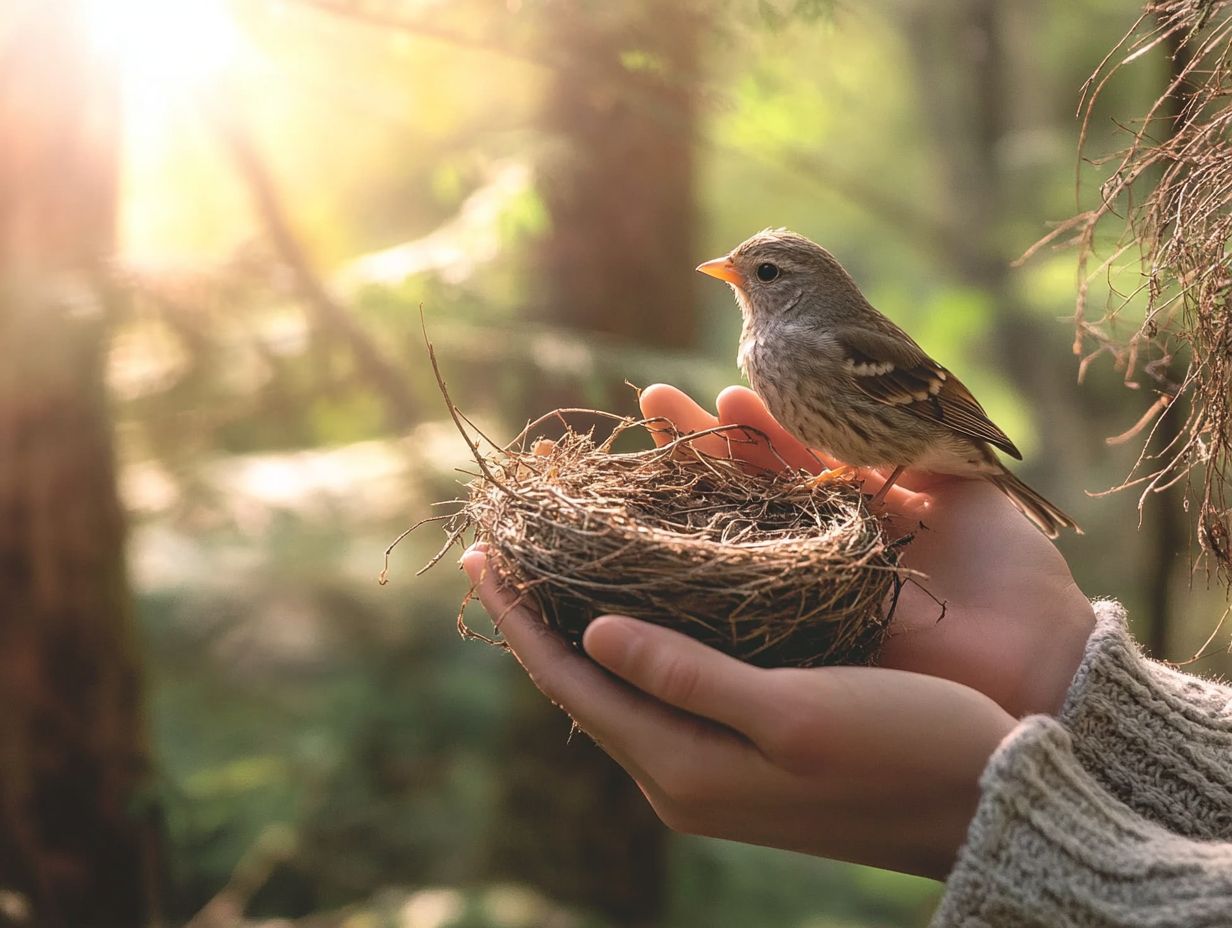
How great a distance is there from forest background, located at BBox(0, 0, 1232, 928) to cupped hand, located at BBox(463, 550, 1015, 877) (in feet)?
3.52

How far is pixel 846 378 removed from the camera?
3588 mm

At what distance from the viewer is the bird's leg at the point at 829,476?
318 cm

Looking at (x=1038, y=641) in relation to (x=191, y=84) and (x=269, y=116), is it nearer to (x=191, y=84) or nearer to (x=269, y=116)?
(x=191, y=84)

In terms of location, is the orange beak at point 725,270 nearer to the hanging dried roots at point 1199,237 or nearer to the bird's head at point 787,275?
the bird's head at point 787,275

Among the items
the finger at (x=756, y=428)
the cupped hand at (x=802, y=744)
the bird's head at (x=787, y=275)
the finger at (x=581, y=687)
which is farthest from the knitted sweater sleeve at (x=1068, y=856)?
the bird's head at (x=787, y=275)

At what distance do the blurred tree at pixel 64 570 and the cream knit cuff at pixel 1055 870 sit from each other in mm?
3466

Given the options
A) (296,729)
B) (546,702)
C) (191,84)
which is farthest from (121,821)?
(191,84)

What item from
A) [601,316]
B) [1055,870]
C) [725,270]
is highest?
[725,270]

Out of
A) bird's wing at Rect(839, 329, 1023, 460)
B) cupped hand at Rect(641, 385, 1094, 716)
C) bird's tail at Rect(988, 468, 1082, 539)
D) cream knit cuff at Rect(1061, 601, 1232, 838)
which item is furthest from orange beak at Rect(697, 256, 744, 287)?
cream knit cuff at Rect(1061, 601, 1232, 838)

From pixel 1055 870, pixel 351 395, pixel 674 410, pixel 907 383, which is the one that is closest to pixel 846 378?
pixel 907 383

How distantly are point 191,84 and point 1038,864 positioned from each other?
15.1 ft

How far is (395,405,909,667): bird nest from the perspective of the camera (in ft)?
7.80

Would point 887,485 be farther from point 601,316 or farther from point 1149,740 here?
point 601,316

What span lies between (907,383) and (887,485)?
44 centimetres
